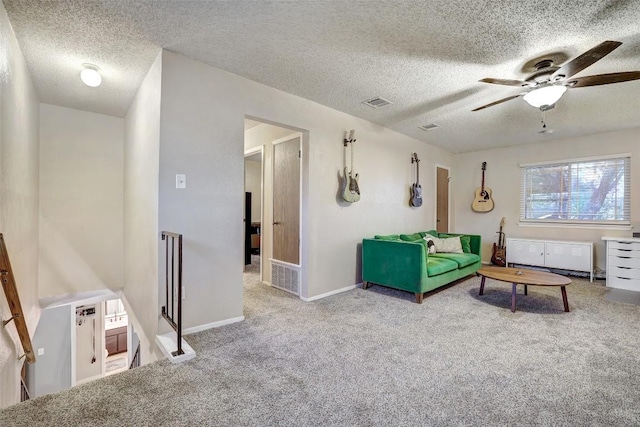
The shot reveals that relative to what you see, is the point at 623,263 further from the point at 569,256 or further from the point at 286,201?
the point at 286,201

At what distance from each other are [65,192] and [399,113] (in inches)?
182

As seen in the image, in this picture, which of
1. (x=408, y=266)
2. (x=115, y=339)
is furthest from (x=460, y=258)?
(x=115, y=339)

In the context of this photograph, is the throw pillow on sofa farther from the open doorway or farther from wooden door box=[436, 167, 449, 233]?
the open doorway

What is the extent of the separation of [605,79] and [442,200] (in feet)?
12.9

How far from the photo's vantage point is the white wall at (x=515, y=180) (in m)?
4.70

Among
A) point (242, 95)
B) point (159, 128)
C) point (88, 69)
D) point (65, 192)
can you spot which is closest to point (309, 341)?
point (159, 128)

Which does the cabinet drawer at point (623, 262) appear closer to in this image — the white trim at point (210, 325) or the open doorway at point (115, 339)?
the white trim at point (210, 325)

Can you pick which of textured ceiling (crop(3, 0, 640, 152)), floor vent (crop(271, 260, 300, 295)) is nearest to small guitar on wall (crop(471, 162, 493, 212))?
textured ceiling (crop(3, 0, 640, 152))

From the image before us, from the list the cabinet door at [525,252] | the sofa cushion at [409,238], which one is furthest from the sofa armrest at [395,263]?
the cabinet door at [525,252]

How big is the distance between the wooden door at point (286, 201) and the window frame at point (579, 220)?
177 inches

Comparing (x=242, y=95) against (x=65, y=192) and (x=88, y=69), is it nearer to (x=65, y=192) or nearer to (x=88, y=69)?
(x=88, y=69)

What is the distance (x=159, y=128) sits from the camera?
8.24 ft

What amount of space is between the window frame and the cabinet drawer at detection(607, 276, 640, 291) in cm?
95

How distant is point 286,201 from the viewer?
4.09 m
